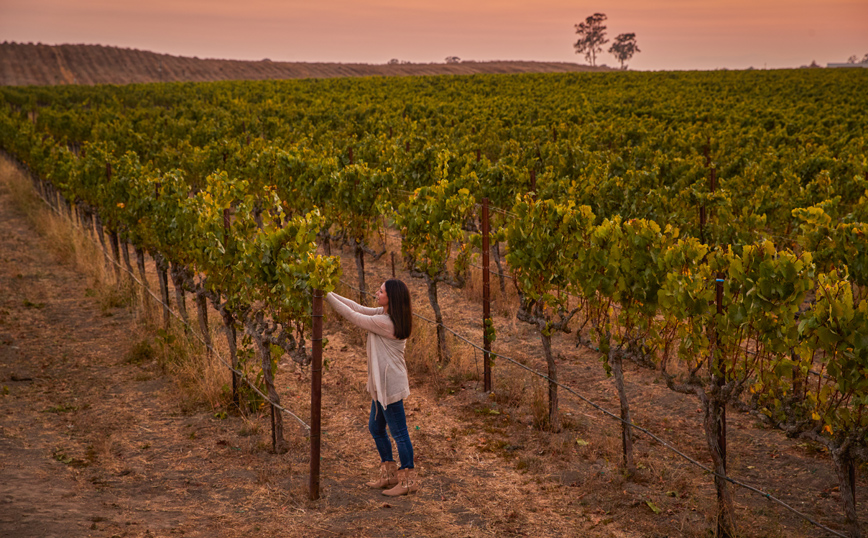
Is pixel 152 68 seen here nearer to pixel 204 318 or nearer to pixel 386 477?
pixel 204 318

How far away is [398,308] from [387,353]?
461 mm

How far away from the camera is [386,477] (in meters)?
6.71

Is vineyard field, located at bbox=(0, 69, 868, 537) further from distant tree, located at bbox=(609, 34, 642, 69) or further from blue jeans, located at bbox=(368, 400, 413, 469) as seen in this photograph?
distant tree, located at bbox=(609, 34, 642, 69)

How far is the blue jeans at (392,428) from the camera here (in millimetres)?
6129

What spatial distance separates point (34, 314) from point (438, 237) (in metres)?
7.73

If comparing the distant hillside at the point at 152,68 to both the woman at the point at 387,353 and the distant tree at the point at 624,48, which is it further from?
the woman at the point at 387,353

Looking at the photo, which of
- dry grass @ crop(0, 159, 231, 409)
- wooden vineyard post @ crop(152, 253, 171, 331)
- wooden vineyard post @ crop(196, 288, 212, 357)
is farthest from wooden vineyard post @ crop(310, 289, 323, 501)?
wooden vineyard post @ crop(152, 253, 171, 331)

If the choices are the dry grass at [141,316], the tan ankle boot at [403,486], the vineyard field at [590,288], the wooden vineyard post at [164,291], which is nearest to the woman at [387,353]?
the tan ankle boot at [403,486]

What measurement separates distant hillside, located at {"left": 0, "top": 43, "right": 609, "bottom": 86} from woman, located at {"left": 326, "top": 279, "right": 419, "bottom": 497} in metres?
89.5

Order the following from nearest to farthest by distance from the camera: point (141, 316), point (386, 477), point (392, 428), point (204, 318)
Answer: point (392, 428), point (386, 477), point (204, 318), point (141, 316)

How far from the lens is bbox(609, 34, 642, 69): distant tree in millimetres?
141875

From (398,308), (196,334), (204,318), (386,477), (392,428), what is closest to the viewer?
(398,308)

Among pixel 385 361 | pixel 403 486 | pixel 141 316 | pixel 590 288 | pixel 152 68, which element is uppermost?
pixel 152 68

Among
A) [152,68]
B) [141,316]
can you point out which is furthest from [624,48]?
[141,316]
